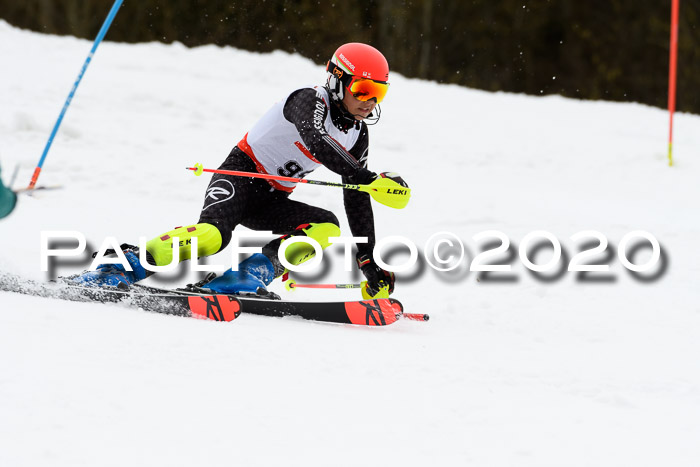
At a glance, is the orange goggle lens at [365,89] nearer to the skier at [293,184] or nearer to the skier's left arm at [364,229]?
the skier at [293,184]

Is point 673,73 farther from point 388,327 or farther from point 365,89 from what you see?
point 388,327

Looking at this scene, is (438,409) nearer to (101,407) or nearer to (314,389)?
(314,389)

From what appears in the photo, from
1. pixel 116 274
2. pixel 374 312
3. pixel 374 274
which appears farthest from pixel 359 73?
pixel 116 274

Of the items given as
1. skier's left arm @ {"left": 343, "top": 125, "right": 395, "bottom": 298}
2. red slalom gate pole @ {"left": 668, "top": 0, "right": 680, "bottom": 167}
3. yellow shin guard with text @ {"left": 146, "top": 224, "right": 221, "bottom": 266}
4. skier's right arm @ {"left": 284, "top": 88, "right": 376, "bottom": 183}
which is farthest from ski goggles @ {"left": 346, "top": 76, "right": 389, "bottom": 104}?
red slalom gate pole @ {"left": 668, "top": 0, "right": 680, "bottom": 167}

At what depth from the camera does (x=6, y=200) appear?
117 inches

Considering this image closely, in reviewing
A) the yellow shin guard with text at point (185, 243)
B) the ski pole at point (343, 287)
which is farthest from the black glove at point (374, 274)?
the yellow shin guard with text at point (185, 243)

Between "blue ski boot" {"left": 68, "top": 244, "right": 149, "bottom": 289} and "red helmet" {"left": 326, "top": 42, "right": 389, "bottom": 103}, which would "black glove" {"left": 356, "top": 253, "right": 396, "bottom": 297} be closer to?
"red helmet" {"left": 326, "top": 42, "right": 389, "bottom": 103}

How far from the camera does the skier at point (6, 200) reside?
9.70ft

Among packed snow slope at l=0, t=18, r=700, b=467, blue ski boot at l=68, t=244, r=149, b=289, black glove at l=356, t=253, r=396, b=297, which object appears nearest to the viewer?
packed snow slope at l=0, t=18, r=700, b=467

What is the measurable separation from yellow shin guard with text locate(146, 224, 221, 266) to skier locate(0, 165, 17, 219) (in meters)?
0.91

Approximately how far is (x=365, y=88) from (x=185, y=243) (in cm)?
114

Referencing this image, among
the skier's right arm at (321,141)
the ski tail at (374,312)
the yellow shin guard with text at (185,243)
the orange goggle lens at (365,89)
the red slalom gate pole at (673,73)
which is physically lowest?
the ski tail at (374,312)

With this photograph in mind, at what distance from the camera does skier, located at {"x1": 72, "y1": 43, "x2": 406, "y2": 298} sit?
12.5ft

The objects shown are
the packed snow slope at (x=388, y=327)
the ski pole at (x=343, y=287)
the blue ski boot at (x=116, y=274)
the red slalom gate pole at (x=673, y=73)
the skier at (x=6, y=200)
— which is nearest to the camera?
the packed snow slope at (x=388, y=327)
